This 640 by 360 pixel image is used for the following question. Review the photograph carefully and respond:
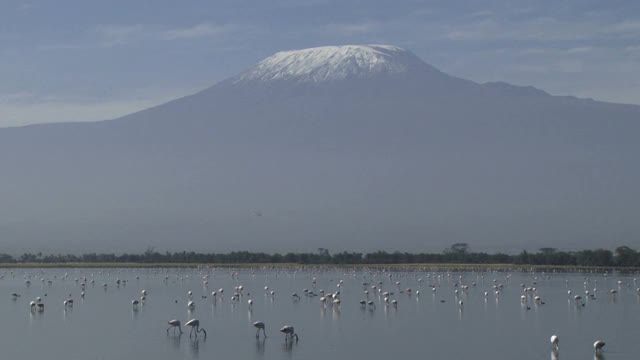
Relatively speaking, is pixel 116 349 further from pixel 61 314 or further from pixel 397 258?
→ pixel 397 258

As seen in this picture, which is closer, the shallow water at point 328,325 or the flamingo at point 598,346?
the flamingo at point 598,346

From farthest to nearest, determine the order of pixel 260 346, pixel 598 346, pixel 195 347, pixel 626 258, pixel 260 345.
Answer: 1. pixel 626 258
2. pixel 260 345
3. pixel 260 346
4. pixel 195 347
5. pixel 598 346

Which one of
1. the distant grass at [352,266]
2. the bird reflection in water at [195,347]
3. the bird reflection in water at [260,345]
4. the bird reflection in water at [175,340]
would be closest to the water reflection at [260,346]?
the bird reflection in water at [260,345]

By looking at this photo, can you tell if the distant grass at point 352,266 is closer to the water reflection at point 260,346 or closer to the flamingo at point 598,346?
the flamingo at point 598,346

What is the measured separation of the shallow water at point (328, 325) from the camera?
32.0 meters

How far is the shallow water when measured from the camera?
105 feet

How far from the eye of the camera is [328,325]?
40.1m

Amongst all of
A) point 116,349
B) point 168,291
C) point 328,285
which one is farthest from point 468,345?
point 328,285

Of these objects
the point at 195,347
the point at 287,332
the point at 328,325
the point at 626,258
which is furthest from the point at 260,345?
the point at 626,258

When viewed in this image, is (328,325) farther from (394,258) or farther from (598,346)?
(394,258)

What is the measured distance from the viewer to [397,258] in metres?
127

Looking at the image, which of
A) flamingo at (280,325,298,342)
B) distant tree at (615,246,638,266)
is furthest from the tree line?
flamingo at (280,325,298,342)

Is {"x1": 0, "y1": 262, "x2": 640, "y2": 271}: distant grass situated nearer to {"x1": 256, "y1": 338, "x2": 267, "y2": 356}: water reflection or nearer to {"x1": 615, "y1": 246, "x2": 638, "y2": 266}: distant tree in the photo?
{"x1": 615, "y1": 246, "x2": 638, "y2": 266}: distant tree

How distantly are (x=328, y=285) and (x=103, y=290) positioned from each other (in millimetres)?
13714
